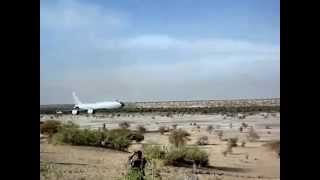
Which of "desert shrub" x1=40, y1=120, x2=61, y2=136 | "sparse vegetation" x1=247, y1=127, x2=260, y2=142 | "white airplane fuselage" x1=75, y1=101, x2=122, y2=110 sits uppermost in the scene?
"white airplane fuselage" x1=75, y1=101, x2=122, y2=110

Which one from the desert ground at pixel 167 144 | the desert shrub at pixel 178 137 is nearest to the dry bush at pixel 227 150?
the desert ground at pixel 167 144

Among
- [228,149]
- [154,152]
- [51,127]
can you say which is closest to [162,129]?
[228,149]

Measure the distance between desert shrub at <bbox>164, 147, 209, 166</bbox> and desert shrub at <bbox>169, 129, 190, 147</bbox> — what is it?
0.82m

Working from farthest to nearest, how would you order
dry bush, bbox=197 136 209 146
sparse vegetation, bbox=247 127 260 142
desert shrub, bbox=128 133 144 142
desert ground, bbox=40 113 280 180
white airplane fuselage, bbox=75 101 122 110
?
sparse vegetation, bbox=247 127 260 142 < white airplane fuselage, bbox=75 101 122 110 < dry bush, bbox=197 136 209 146 < desert shrub, bbox=128 133 144 142 < desert ground, bbox=40 113 280 180

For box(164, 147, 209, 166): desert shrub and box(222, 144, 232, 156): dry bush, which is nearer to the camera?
box(164, 147, 209, 166): desert shrub

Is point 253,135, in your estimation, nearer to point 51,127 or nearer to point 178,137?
point 178,137

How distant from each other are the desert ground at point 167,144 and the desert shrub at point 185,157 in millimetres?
180

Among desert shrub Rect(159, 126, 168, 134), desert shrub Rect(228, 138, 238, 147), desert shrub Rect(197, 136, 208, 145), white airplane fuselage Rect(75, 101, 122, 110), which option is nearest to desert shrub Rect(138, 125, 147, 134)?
desert shrub Rect(159, 126, 168, 134)

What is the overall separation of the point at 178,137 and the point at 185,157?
194cm

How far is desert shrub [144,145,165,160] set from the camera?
33.9 feet

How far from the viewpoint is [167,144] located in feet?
38.3

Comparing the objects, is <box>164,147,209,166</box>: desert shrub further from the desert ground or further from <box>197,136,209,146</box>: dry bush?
<box>197,136,209,146</box>: dry bush
